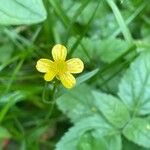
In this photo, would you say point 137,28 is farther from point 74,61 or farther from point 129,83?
point 74,61

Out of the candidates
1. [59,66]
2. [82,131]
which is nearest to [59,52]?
[59,66]

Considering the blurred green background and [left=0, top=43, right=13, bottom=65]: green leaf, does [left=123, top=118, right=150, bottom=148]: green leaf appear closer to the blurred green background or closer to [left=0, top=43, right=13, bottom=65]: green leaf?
the blurred green background

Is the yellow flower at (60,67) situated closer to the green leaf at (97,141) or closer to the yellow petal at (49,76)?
the yellow petal at (49,76)

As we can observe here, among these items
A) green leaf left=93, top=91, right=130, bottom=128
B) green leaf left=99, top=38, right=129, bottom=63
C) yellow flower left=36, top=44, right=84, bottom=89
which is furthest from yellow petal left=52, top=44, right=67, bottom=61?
green leaf left=99, top=38, right=129, bottom=63

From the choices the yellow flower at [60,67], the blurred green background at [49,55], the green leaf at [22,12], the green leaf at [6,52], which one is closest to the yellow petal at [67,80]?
the yellow flower at [60,67]

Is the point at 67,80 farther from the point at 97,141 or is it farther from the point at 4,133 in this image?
the point at 4,133

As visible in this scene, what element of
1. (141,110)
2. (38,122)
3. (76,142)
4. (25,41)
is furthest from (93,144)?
(25,41)

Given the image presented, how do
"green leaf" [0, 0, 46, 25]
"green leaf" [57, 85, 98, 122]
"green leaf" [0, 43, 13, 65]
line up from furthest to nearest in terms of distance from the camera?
"green leaf" [0, 43, 13, 65], "green leaf" [57, 85, 98, 122], "green leaf" [0, 0, 46, 25]

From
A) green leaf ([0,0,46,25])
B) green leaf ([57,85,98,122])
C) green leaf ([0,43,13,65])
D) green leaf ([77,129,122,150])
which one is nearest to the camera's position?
green leaf ([0,0,46,25])
